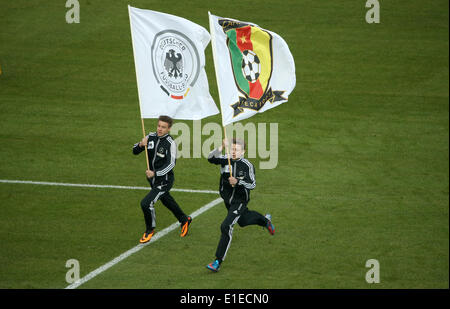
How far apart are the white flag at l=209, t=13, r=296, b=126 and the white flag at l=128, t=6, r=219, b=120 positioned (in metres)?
0.75

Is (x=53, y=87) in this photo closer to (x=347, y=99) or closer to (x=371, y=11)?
(x=347, y=99)

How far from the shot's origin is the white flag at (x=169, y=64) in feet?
38.2

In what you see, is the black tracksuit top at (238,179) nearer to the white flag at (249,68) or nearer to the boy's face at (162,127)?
the white flag at (249,68)

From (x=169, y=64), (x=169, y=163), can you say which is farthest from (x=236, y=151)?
(x=169, y=64)

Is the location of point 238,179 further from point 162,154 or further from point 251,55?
point 251,55

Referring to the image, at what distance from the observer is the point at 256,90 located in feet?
37.0

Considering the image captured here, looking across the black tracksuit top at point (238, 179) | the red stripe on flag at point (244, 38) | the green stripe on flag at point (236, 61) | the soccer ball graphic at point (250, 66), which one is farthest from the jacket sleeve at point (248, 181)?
the red stripe on flag at point (244, 38)

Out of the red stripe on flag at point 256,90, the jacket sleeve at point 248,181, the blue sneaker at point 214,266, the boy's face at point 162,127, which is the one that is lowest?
the blue sneaker at point 214,266

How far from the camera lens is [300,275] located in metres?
10.6

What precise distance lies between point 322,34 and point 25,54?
10141 millimetres

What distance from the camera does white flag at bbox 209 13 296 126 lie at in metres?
11.0

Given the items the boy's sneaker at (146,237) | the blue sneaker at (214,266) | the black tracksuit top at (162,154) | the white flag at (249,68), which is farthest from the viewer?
the boy's sneaker at (146,237)

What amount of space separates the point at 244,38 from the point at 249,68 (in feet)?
1.69

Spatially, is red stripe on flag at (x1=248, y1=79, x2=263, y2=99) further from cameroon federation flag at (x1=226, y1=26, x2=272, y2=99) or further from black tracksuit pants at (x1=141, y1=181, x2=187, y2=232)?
black tracksuit pants at (x1=141, y1=181, x2=187, y2=232)
